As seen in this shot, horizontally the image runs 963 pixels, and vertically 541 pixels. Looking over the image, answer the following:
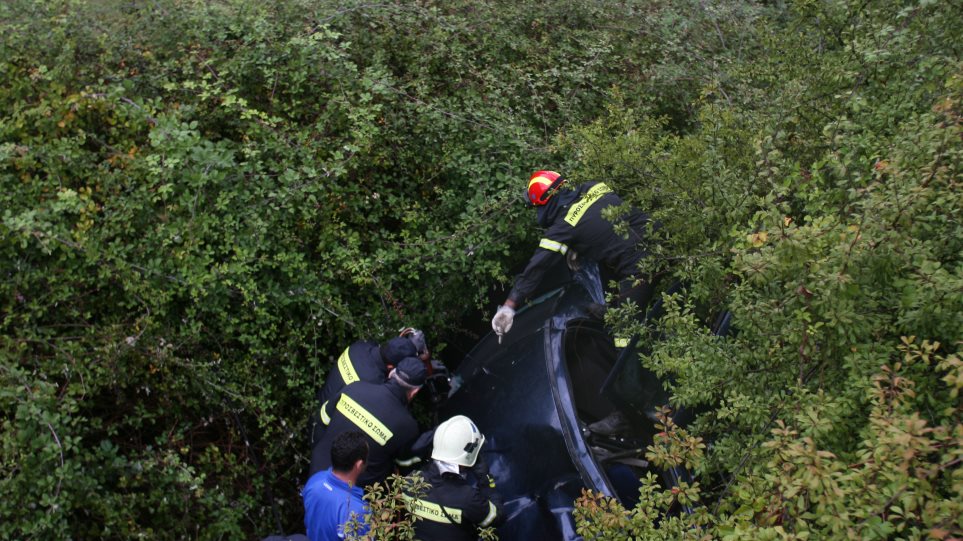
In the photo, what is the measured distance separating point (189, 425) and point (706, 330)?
3134 mm

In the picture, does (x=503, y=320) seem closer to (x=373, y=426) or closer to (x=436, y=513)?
(x=373, y=426)

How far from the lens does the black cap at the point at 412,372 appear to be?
433cm

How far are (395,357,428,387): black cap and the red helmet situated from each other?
149 cm

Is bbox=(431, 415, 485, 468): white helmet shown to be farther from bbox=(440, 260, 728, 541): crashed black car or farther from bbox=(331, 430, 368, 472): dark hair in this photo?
bbox=(331, 430, 368, 472): dark hair

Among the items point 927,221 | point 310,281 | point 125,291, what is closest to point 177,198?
point 125,291

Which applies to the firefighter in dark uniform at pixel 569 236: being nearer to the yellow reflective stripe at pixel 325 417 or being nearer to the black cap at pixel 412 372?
the black cap at pixel 412 372

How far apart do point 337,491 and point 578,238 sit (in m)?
2.34

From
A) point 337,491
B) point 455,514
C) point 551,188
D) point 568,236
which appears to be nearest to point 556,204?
point 551,188

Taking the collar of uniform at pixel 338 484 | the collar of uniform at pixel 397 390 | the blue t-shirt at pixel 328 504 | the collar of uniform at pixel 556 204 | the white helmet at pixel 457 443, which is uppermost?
the collar of uniform at pixel 556 204

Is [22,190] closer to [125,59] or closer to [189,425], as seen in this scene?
[125,59]

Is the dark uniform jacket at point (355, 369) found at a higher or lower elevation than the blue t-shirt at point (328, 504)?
higher

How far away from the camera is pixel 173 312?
4.64 metres

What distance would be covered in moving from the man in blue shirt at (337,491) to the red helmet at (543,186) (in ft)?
6.87

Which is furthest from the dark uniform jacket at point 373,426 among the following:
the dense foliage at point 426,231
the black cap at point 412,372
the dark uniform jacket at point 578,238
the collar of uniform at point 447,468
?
the dark uniform jacket at point 578,238
